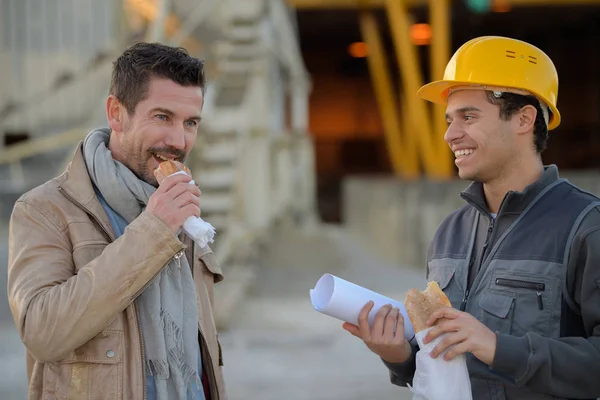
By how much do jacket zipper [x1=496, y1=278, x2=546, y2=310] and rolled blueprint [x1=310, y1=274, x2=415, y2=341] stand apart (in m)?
0.33

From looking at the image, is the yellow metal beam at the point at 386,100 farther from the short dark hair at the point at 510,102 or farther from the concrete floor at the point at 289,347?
the short dark hair at the point at 510,102

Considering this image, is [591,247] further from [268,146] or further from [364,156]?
[364,156]

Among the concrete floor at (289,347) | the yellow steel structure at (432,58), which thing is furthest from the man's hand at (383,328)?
the yellow steel structure at (432,58)

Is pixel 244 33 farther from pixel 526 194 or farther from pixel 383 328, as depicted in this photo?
pixel 383 328

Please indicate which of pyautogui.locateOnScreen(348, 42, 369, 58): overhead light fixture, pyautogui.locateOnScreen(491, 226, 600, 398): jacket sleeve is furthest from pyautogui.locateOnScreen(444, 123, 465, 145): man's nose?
pyautogui.locateOnScreen(348, 42, 369, 58): overhead light fixture

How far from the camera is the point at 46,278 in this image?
6.53ft

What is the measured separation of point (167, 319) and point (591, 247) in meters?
1.19

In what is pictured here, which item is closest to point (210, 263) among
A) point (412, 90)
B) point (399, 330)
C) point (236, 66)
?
point (399, 330)

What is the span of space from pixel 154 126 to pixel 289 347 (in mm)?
5432

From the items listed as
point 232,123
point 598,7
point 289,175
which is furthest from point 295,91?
point 598,7

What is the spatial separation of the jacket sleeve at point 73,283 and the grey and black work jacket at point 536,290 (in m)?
0.89

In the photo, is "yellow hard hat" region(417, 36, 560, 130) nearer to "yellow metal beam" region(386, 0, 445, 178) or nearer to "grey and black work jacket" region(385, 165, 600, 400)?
"grey and black work jacket" region(385, 165, 600, 400)

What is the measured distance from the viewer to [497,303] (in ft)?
7.16

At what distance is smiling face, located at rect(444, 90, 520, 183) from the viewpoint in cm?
229
